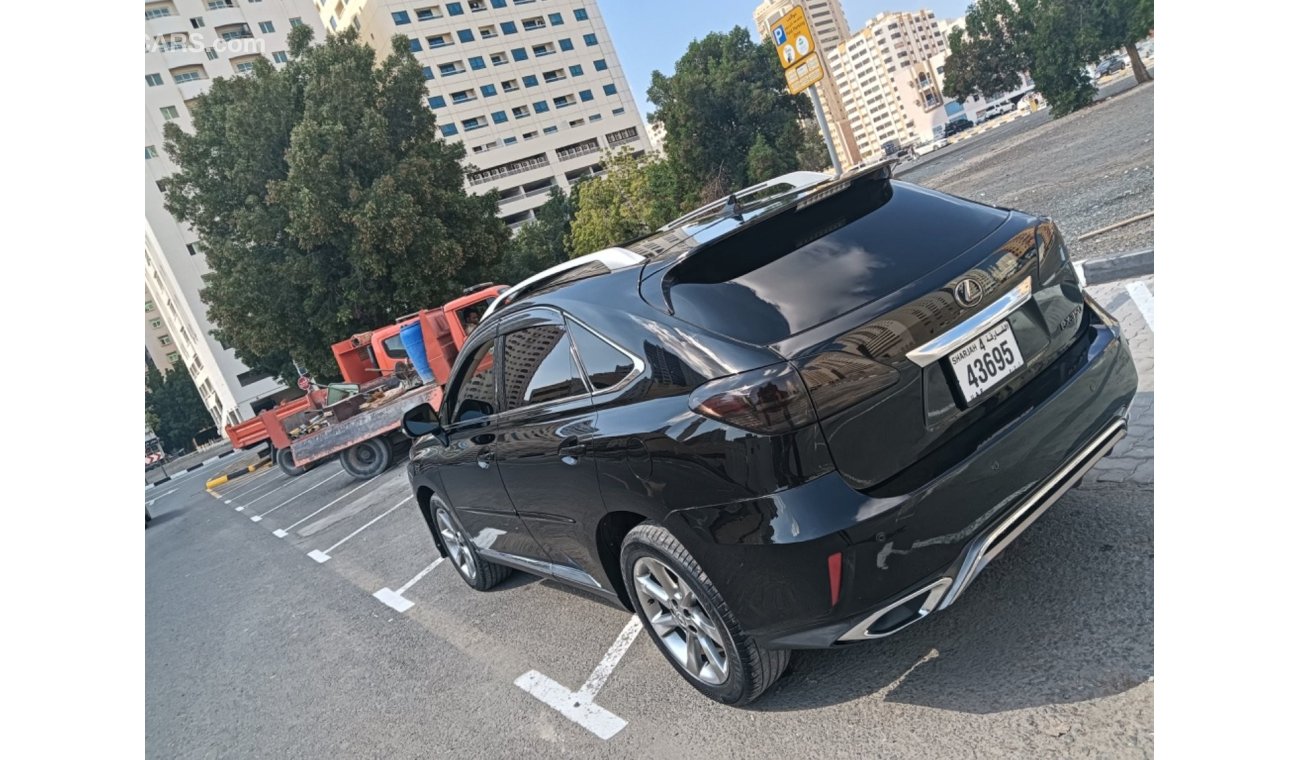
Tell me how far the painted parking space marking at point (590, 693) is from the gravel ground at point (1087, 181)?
19.4 feet

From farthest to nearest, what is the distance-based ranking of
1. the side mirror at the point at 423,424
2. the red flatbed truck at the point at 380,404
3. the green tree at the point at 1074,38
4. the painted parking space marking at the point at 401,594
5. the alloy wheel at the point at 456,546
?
1. the green tree at the point at 1074,38
2. the red flatbed truck at the point at 380,404
3. the painted parking space marking at the point at 401,594
4. the alloy wheel at the point at 456,546
5. the side mirror at the point at 423,424

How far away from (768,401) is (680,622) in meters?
1.14

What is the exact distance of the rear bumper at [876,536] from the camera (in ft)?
8.08

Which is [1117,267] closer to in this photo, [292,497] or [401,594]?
[401,594]

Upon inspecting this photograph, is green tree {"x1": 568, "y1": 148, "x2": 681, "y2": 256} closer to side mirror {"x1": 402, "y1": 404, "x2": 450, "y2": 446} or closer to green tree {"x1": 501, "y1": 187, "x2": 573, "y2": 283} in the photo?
green tree {"x1": 501, "y1": 187, "x2": 573, "y2": 283}

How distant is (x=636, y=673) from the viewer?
142 inches

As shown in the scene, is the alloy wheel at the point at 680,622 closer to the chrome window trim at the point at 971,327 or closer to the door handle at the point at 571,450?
the door handle at the point at 571,450

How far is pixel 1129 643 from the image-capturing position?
107 inches

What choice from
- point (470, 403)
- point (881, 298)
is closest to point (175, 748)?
point (470, 403)

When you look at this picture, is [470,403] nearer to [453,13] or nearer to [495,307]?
[495,307]

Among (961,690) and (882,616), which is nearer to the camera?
(882,616)

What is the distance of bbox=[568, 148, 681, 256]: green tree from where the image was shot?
3900 cm

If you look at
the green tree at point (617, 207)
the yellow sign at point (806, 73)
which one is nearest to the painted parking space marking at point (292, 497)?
the yellow sign at point (806, 73)
